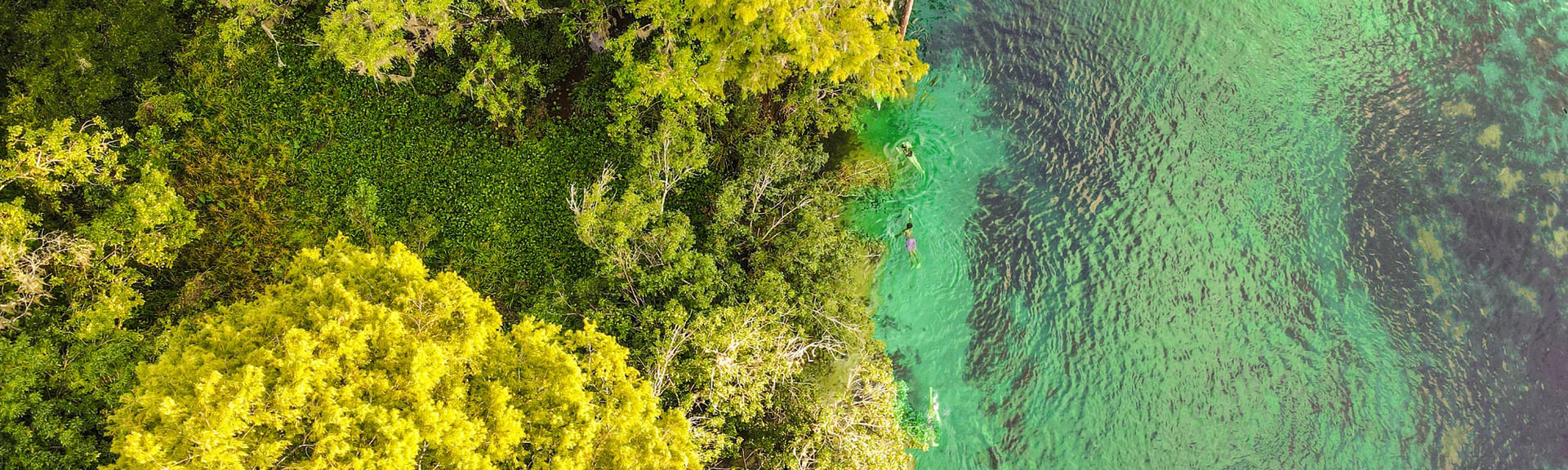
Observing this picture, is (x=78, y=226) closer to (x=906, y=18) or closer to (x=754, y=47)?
(x=754, y=47)

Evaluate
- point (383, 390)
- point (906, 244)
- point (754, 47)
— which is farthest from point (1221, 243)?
point (383, 390)

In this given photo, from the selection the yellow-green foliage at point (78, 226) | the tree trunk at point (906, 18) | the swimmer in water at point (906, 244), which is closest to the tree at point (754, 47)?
the tree trunk at point (906, 18)

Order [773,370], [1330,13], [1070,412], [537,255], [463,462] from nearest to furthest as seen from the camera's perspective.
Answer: [463,462]
[773,370]
[537,255]
[1070,412]
[1330,13]

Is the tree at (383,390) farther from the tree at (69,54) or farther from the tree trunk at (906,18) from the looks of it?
the tree trunk at (906,18)

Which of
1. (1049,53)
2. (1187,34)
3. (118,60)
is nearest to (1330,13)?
(1187,34)

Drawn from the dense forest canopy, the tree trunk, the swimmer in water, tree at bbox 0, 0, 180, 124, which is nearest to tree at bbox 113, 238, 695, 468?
the dense forest canopy

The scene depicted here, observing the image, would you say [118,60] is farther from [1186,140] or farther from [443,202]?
[1186,140]
